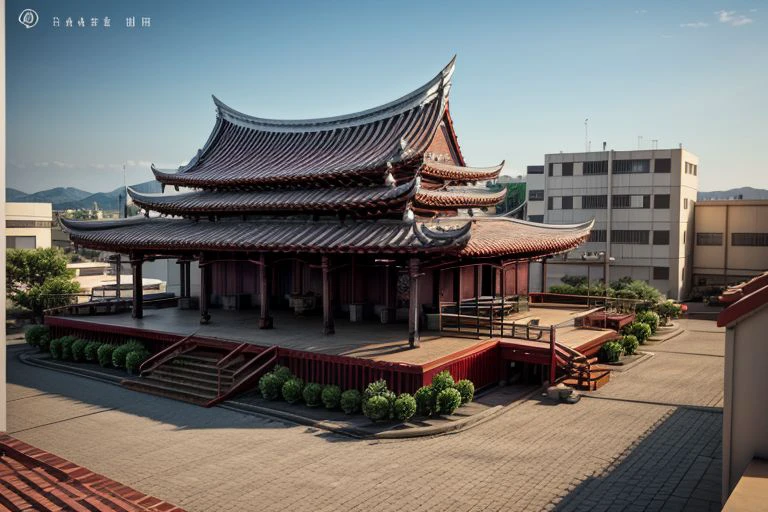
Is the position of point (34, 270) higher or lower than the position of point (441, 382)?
higher

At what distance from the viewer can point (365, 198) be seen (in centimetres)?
2166

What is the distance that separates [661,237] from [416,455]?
131ft

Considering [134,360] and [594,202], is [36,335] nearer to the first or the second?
[134,360]

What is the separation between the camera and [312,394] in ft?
59.4

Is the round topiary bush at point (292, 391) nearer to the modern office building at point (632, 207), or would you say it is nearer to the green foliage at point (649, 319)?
the green foliage at point (649, 319)

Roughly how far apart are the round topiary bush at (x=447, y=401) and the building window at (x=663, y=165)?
38194 millimetres

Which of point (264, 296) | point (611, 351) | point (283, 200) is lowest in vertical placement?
point (611, 351)

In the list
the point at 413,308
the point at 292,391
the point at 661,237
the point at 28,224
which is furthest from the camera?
the point at 28,224

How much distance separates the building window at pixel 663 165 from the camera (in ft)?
156

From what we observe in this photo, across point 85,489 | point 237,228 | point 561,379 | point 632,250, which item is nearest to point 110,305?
point 237,228

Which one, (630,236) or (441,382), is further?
(630,236)

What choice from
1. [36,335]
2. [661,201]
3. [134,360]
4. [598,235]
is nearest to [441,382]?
[134,360]

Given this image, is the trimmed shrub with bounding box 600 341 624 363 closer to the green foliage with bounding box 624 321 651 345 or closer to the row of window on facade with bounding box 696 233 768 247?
the green foliage with bounding box 624 321 651 345

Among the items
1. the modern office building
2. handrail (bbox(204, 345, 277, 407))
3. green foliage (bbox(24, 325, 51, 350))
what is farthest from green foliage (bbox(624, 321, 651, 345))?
green foliage (bbox(24, 325, 51, 350))
